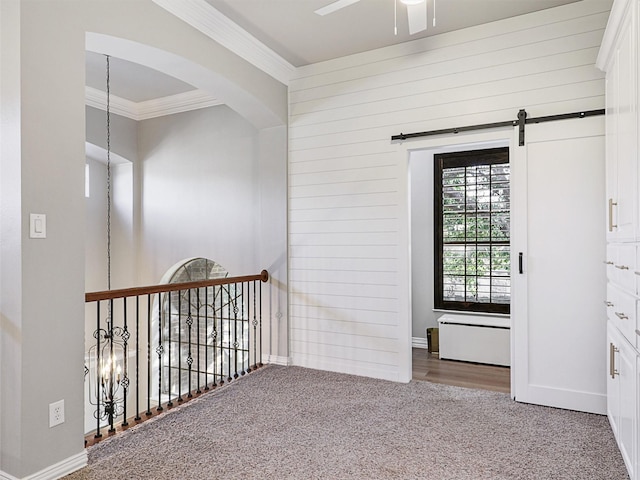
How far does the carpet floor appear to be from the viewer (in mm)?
2279

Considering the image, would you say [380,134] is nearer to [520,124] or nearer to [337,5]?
[520,124]

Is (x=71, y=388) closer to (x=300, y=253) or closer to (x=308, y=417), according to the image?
(x=308, y=417)

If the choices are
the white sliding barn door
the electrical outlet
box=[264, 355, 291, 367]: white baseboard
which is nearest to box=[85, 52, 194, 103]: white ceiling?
box=[264, 355, 291, 367]: white baseboard

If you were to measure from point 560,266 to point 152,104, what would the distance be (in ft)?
15.9

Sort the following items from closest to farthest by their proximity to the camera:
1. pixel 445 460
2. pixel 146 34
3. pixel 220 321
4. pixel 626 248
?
pixel 626 248
pixel 445 460
pixel 146 34
pixel 220 321

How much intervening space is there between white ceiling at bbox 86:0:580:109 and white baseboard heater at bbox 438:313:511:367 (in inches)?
113

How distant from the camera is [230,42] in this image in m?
3.52

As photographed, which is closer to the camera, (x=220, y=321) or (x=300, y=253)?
(x=300, y=253)

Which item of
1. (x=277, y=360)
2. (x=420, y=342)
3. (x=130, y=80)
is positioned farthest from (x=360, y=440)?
(x=130, y=80)

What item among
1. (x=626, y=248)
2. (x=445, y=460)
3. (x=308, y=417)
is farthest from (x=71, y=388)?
(x=626, y=248)

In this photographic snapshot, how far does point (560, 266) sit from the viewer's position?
10.3 feet

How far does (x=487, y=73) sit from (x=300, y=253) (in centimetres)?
229

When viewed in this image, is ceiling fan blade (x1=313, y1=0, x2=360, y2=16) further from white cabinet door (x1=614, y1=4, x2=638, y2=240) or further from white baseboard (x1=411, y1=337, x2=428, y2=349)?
white baseboard (x1=411, y1=337, x2=428, y2=349)

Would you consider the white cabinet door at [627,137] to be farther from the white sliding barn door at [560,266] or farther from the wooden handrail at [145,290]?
the wooden handrail at [145,290]
